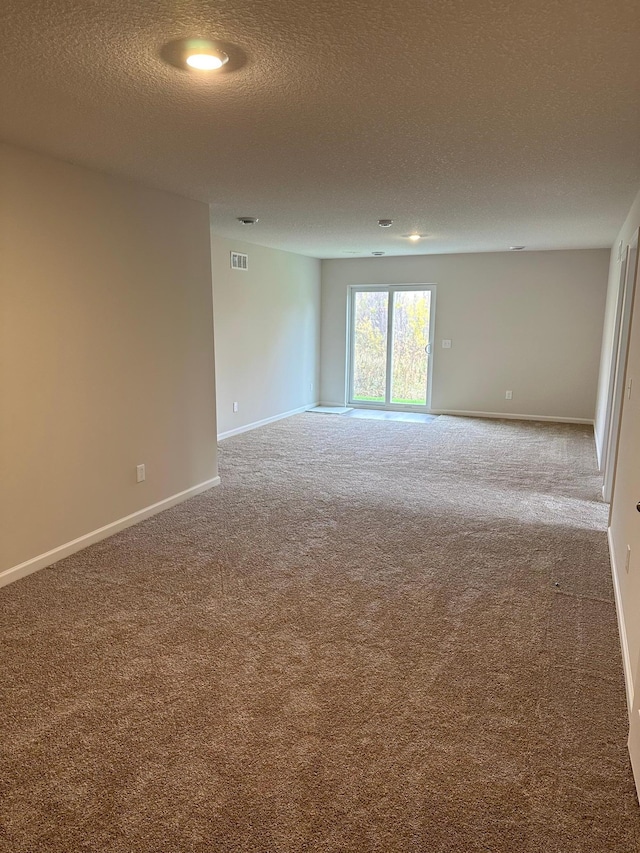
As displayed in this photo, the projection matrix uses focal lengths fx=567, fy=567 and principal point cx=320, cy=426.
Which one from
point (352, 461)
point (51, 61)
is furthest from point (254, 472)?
point (51, 61)

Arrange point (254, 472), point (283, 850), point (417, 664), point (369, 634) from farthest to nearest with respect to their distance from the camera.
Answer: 1. point (254, 472)
2. point (369, 634)
3. point (417, 664)
4. point (283, 850)

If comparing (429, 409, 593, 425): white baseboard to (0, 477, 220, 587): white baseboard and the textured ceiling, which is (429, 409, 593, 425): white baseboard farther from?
(0, 477, 220, 587): white baseboard

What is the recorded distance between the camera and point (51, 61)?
74.9 inches

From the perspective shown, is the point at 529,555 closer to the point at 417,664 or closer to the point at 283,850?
the point at 417,664

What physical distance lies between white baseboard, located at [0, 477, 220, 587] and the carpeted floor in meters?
0.09

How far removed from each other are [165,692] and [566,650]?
5.72ft

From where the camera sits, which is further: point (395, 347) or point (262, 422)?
point (395, 347)

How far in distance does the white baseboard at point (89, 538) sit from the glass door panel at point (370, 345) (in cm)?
469

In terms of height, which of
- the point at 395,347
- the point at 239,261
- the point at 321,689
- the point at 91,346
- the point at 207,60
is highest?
the point at 207,60

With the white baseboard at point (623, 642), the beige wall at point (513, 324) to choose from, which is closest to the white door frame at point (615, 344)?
the white baseboard at point (623, 642)

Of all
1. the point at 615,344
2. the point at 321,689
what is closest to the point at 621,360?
the point at 615,344

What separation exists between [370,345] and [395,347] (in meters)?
0.41

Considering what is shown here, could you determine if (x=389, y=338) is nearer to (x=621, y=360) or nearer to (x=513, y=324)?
(x=513, y=324)

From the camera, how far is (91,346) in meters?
3.54
